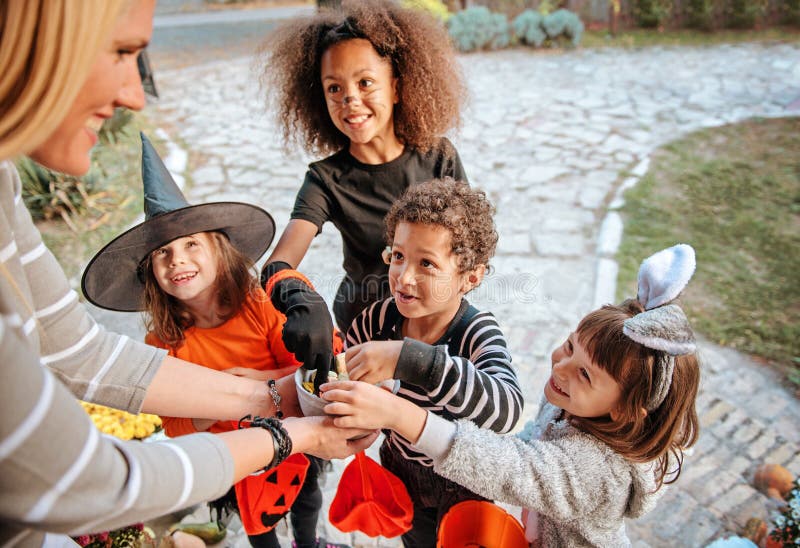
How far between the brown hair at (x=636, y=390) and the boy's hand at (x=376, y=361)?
495 mm

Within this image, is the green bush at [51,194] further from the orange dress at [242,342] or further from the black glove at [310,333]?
the black glove at [310,333]

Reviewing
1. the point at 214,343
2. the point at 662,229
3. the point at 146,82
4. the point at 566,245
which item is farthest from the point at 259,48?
the point at 146,82

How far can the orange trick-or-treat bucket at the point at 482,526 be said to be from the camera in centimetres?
162

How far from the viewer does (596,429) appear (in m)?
1.48

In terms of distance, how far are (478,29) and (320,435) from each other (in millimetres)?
10569

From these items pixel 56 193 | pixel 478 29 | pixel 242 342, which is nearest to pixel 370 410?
pixel 242 342

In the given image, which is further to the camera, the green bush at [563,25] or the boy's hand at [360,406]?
the green bush at [563,25]

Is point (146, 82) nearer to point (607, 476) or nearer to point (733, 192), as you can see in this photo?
point (733, 192)

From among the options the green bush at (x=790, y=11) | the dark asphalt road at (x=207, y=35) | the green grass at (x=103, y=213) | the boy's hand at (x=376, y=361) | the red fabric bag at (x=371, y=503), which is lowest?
the red fabric bag at (x=371, y=503)

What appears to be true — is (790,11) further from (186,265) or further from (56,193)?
(186,265)

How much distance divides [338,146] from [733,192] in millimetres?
4622

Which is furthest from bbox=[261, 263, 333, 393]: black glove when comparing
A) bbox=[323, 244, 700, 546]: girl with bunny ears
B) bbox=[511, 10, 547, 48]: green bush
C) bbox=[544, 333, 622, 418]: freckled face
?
bbox=[511, 10, 547, 48]: green bush

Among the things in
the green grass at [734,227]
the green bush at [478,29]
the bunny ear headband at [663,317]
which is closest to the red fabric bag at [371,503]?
the bunny ear headband at [663,317]

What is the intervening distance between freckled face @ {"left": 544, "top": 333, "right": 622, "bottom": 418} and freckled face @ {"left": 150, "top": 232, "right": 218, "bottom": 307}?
46.2 inches
